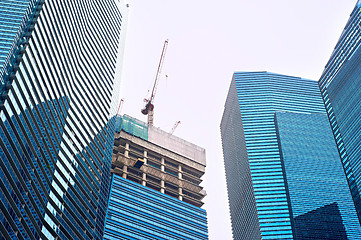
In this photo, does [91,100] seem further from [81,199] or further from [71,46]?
[81,199]

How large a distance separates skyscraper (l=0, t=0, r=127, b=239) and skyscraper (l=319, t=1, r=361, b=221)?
68.5m

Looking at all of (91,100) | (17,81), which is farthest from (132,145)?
(17,81)

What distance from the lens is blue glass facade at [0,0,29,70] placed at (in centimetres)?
10128

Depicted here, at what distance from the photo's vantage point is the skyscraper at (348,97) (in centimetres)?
13838

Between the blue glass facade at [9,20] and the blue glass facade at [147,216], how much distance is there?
65.5 m

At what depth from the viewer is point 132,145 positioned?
644ft

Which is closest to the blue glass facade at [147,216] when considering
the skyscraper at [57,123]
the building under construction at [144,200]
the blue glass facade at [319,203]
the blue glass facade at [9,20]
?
the building under construction at [144,200]

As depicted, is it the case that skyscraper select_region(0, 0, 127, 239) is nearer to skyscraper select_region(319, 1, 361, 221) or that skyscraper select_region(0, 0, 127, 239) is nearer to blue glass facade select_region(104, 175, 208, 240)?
blue glass facade select_region(104, 175, 208, 240)

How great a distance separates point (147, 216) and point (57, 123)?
62.3 m

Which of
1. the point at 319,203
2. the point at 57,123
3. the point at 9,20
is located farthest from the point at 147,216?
the point at 9,20

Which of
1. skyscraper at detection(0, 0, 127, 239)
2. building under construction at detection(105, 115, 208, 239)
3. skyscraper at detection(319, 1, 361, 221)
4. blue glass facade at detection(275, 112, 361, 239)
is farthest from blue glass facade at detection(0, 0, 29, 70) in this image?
blue glass facade at detection(275, 112, 361, 239)

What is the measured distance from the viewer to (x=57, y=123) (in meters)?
113

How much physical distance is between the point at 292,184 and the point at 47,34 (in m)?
117

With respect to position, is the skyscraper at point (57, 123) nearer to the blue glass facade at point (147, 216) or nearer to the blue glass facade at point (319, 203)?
the blue glass facade at point (147, 216)
